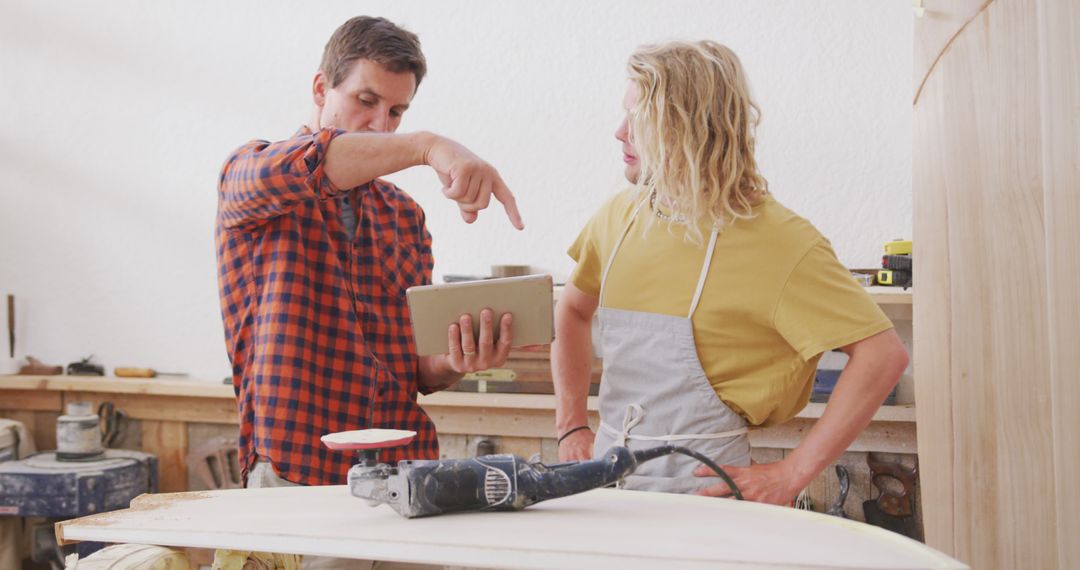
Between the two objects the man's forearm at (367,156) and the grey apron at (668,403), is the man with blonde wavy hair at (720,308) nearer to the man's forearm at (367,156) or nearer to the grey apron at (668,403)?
the grey apron at (668,403)

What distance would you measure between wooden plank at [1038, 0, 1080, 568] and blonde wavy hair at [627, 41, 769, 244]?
50cm

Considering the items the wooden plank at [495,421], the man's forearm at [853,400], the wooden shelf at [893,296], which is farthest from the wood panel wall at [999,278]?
the wooden plank at [495,421]

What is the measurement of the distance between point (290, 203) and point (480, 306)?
38 centimetres

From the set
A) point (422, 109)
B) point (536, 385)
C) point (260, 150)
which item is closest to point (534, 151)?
point (422, 109)

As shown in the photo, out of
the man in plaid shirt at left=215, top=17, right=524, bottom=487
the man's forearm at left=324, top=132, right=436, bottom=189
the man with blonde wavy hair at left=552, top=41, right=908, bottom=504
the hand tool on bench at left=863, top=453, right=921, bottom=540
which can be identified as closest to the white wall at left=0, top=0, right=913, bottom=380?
the hand tool on bench at left=863, top=453, right=921, bottom=540

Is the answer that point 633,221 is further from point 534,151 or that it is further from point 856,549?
point 534,151

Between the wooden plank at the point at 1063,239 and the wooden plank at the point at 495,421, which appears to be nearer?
the wooden plank at the point at 1063,239

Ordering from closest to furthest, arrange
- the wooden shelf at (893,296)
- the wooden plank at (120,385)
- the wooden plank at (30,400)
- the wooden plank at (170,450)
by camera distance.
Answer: the wooden shelf at (893,296) < the wooden plank at (120,385) < the wooden plank at (170,450) < the wooden plank at (30,400)

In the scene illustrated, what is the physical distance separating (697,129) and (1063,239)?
660 millimetres

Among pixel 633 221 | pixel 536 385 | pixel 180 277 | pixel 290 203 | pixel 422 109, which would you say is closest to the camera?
pixel 290 203

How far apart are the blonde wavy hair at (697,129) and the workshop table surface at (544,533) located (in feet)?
1.97

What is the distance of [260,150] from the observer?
1660 mm

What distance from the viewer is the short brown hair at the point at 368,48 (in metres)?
1.95

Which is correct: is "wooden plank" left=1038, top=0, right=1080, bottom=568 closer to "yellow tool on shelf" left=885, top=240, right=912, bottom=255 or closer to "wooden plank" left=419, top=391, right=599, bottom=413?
"yellow tool on shelf" left=885, top=240, right=912, bottom=255
